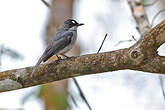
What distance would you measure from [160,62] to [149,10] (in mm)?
8789

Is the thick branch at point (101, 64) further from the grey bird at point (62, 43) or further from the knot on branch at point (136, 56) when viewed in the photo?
the grey bird at point (62, 43)

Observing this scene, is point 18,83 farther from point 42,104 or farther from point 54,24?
point 54,24

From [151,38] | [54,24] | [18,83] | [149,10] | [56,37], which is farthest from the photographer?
[149,10]

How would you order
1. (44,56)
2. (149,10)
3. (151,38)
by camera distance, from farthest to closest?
1. (149,10)
2. (44,56)
3. (151,38)

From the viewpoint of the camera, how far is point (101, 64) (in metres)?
3.98

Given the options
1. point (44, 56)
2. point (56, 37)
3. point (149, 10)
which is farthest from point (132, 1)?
point (149, 10)

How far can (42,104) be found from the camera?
675 cm

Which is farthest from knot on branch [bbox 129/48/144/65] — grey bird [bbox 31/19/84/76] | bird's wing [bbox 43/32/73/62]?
bird's wing [bbox 43/32/73/62]

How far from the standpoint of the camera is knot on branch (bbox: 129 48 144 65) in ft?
12.1

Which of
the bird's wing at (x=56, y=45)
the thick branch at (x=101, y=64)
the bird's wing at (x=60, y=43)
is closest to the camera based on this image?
the thick branch at (x=101, y=64)

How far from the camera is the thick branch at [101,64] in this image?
3.70m

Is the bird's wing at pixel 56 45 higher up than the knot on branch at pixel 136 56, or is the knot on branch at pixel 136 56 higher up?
the knot on branch at pixel 136 56

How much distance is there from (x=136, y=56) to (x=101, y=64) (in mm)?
436

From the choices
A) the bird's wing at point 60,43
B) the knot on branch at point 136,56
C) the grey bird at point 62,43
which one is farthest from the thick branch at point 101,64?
the bird's wing at point 60,43
